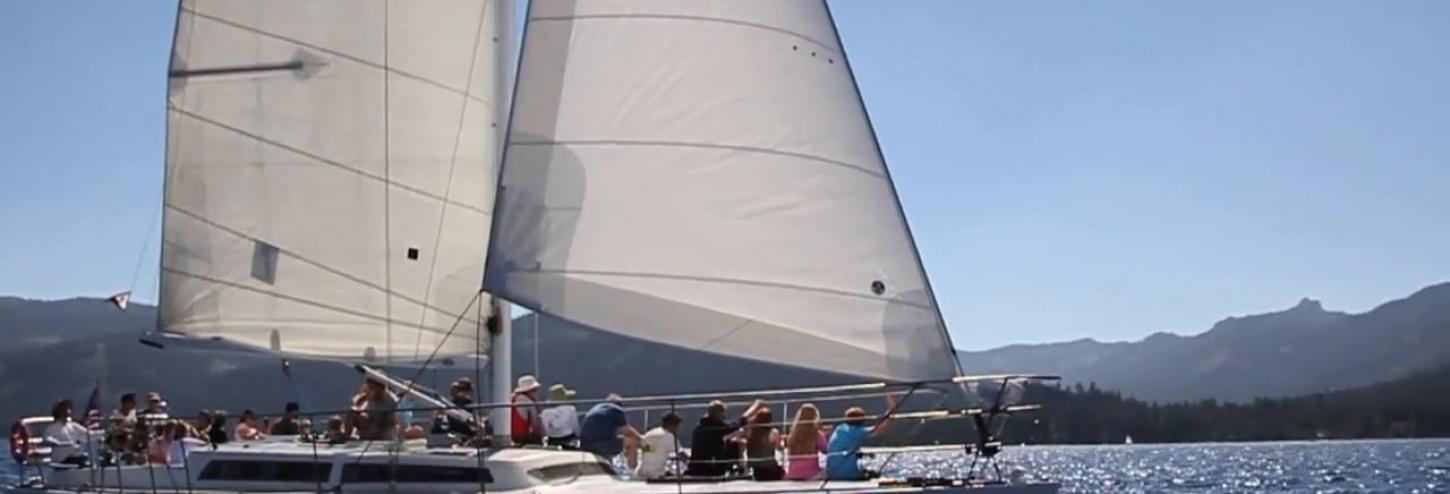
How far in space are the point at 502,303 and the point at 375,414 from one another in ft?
6.52

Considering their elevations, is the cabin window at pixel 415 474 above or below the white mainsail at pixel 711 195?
below

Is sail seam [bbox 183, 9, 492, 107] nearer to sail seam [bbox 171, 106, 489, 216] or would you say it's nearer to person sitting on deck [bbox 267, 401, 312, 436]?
sail seam [bbox 171, 106, 489, 216]

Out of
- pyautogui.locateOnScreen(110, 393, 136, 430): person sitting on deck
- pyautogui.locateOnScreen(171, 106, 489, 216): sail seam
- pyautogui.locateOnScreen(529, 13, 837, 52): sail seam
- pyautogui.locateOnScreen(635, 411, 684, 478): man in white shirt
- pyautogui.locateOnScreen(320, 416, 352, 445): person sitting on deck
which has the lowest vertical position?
pyautogui.locateOnScreen(635, 411, 684, 478): man in white shirt

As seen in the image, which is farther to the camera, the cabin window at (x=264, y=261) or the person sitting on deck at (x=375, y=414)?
the cabin window at (x=264, y=261)

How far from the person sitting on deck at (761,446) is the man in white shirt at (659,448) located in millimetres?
757

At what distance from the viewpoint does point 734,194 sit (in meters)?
17.5

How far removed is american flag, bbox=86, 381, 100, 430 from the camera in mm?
21411

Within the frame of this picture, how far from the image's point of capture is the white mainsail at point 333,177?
68.0 ft

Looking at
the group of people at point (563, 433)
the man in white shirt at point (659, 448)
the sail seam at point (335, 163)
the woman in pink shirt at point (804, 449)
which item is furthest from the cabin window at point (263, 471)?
the woman in pink shirt at point (804, 449)

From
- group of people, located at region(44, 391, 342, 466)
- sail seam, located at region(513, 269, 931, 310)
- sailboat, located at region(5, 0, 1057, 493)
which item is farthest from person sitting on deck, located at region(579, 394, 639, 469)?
group of people, located at region(44, 391, 342, 466)

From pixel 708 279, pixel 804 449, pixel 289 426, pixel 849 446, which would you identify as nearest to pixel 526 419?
pixel 708 279

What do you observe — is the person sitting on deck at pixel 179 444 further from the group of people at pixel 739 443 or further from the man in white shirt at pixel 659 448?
the man in white shirt at pixel 659 448

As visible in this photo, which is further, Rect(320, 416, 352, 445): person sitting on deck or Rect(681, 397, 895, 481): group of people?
Rect(320, 416, 352, 445): person sitting on deck

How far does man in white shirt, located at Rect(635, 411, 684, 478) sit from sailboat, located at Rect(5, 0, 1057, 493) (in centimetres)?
49
